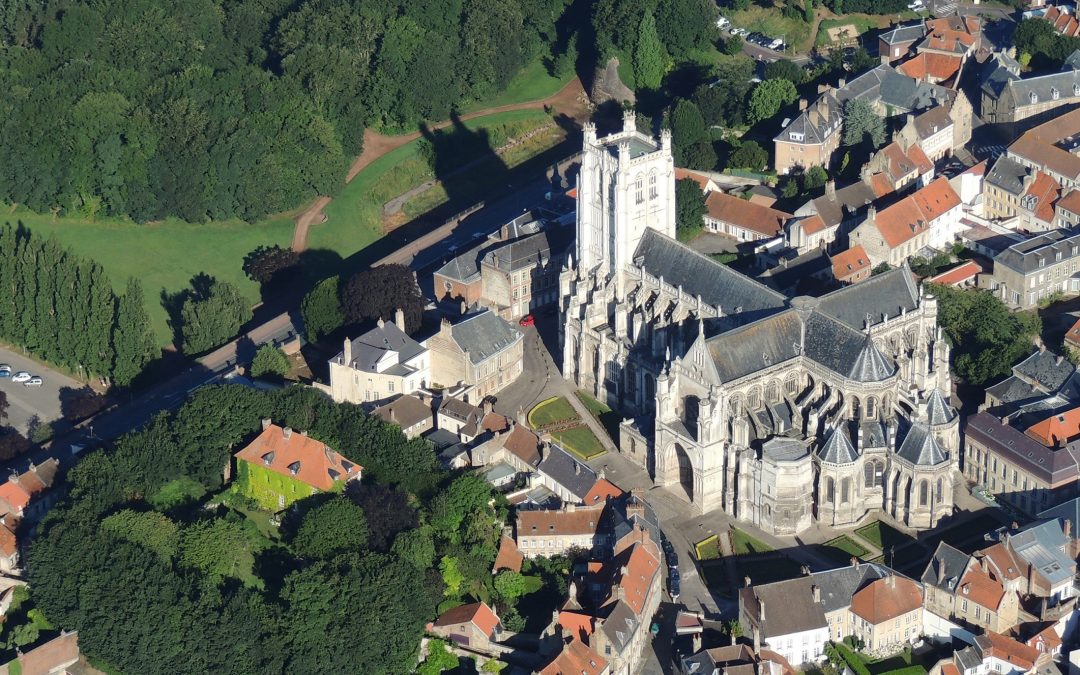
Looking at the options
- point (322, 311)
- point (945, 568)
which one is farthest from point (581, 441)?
point (945, 568)

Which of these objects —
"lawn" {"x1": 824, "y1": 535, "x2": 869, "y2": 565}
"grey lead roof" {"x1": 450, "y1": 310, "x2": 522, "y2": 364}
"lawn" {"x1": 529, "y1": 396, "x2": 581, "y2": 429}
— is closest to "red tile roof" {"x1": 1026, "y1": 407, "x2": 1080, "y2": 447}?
"lawn" {"x1": 824, "y1": 535, "x2": 869, "y2": 565}

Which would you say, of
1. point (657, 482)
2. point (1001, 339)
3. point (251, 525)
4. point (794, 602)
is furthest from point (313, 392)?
point (1001, 339)

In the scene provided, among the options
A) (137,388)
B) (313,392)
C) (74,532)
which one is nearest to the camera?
(74,532)

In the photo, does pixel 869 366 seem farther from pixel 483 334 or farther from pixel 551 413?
pixel 483 334

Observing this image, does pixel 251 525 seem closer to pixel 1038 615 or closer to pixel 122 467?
pixel 122 467

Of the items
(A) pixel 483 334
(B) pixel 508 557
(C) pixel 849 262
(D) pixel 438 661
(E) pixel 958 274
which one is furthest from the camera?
(C) pixel 849 262

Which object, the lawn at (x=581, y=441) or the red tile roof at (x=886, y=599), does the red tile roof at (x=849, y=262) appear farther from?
the red tile roof at (x=886, y=599)

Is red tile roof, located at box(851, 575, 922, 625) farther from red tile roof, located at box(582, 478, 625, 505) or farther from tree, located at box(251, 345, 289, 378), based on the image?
tree, located at box(251, 345, 289, 378)
